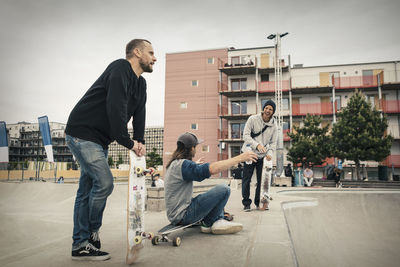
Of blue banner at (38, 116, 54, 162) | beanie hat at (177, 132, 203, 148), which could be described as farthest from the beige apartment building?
beanie hat at (177, 132, 203, 148)

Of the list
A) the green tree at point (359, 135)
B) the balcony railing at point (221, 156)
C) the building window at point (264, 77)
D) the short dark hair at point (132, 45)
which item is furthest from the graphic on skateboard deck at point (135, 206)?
the building window at point (264, 77)

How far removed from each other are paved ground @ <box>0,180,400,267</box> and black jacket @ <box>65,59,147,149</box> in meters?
1.03

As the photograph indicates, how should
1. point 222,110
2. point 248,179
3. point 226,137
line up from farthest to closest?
1. point 222,110
2. point 226,137
3. point 248,179

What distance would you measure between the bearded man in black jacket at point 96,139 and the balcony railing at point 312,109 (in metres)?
26.3

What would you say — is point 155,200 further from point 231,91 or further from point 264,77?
point 264,77

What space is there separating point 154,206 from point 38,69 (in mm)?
5987

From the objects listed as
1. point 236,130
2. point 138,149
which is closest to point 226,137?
point 236,130

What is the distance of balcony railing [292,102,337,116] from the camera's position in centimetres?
2588

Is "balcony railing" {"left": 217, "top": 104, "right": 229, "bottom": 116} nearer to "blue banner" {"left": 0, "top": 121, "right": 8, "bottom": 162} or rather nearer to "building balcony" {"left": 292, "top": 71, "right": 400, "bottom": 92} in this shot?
"building balcony" {"left": 292, "top": 71, "right": 400, "bottom": 92}

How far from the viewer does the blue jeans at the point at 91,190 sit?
7.07 feet

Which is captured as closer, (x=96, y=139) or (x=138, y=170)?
(x=138, y=170)

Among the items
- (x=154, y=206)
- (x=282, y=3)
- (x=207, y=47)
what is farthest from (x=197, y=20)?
(x=207, y=47)

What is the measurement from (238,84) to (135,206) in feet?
91.4

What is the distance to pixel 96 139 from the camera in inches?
87.9
